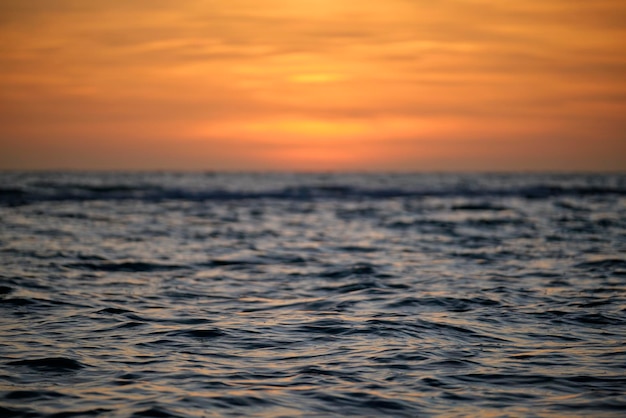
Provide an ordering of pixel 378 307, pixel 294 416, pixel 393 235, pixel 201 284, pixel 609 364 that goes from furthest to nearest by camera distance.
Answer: pixel 393 235, pixel 201 284, pixel 378 307, pixel 609 364, pixel 294 416

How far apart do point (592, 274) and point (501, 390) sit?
924 centimetres

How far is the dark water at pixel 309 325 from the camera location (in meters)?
6.80

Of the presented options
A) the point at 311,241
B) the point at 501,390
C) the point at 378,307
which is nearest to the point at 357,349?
the point at 501,390

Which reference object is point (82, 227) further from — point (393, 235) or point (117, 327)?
point (117, 327)

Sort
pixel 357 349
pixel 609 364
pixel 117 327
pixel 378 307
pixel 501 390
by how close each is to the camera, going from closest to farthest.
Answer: pixel 501 390 < pixel 609 364 < pixel 357 349 < pixel 117 327 < pixel 378 307

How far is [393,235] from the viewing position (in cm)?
2425

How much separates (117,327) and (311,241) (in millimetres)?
12989

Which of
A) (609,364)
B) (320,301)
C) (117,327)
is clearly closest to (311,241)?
(320,301)

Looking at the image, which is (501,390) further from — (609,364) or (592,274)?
(592,274)

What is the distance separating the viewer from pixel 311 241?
2252 cm

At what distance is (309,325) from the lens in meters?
10.1

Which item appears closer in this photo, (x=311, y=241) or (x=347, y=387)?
(x=347, y=387)

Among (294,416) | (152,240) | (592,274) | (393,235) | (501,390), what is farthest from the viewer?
(393,235)

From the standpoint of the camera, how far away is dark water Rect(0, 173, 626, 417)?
6.80 metres
